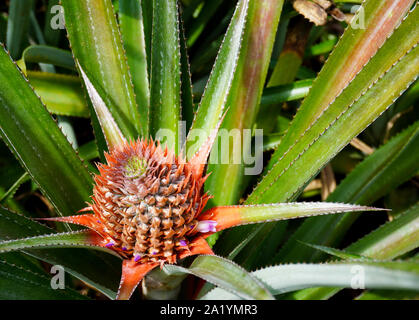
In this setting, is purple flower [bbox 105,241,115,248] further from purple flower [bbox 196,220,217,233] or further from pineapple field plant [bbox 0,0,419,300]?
purple flower [bbox 196,220,217,233]

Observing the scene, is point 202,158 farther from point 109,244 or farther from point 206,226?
point 109,244

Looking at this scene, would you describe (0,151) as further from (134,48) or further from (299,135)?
(299,135)

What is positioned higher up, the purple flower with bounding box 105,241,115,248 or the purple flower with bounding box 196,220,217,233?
the purple flower with bounding box 196,220,217,233

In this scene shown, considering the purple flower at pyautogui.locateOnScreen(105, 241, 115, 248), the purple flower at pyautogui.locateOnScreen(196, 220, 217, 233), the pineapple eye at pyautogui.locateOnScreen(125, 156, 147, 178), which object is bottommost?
the purple flower at pyautogui.locateOnScreen(105, 241, 115, 248)

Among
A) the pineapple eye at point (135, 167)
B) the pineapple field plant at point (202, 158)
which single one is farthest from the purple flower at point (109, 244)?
the pineapple eye at point (135, 167)

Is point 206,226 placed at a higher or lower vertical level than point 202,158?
lower

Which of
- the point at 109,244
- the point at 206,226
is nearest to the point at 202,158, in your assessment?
the point at 206,226

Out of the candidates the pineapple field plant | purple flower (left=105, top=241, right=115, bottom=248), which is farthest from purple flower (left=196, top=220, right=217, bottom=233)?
purple flower (left=105, top=241, right=115, bottom=248)
